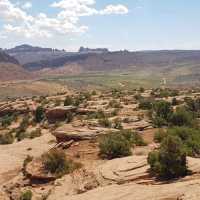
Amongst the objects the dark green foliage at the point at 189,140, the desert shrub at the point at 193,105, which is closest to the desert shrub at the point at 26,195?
the dark green foliage at the point at 189,140

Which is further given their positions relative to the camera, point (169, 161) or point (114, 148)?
point (114, 148)

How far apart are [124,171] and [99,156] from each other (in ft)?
15.7

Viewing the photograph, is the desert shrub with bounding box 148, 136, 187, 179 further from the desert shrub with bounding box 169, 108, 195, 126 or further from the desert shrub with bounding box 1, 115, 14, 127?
the desert shrub with bounding box 1, 115, 14, 127

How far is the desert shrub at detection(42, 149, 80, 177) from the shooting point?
2205cm

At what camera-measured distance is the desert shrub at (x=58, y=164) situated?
22047 millimetres

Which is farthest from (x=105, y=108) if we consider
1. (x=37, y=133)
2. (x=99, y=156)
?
(x=99, y=156)

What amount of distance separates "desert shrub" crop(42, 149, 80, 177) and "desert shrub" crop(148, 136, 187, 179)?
4977 mm

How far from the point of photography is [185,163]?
18.1 meters

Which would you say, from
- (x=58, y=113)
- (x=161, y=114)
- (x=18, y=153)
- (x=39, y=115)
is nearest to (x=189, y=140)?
(x=161, y=114)

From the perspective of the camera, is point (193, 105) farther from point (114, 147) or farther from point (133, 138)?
point (114, 147)

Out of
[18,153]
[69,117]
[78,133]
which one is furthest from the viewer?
[69,117]

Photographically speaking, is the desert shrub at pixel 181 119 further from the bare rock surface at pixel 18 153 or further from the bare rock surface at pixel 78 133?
the bare rock surface at pixel 18 153

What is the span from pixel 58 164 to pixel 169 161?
679cm

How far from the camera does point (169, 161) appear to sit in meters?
18.2
